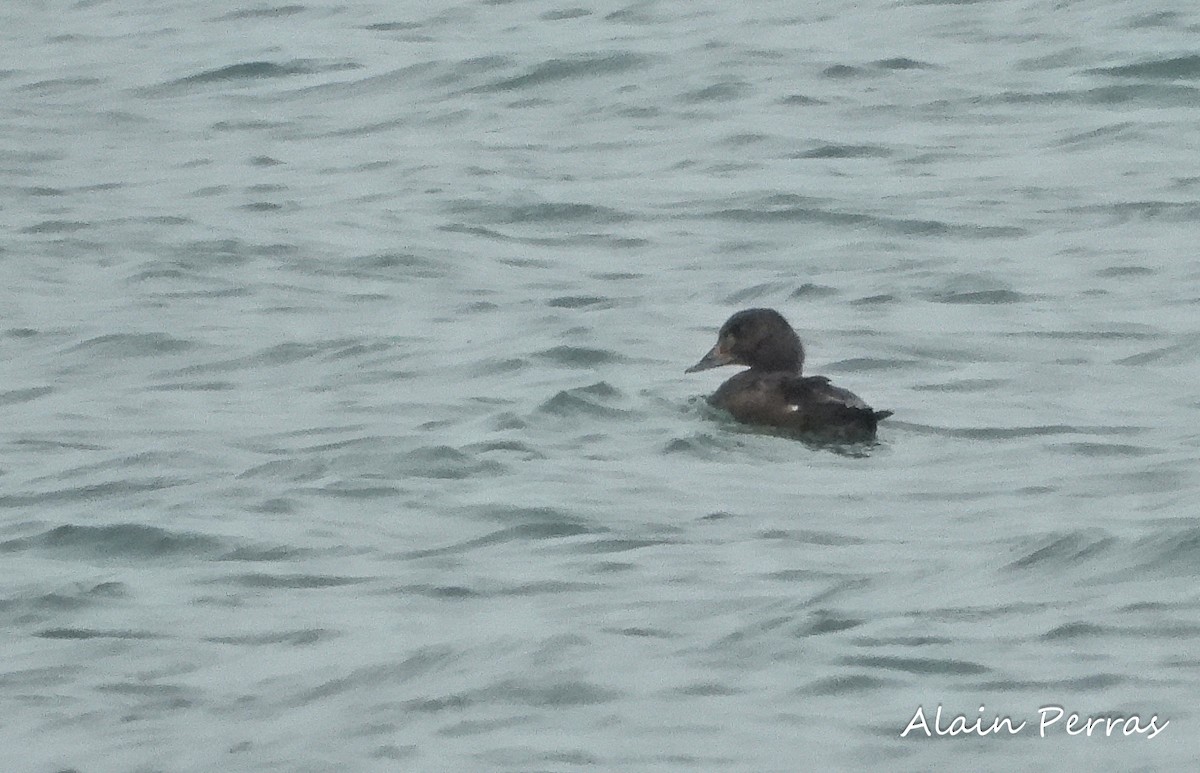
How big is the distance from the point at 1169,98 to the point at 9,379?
813 centimetres

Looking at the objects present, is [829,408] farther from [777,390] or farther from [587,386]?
[587,386]

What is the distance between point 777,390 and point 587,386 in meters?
0.92

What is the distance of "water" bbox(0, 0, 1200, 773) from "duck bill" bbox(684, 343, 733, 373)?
190mm

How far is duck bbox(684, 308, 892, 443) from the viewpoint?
10.5m

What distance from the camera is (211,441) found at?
1086 cm

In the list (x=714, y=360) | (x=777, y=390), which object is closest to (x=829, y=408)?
(x=777, y=390)

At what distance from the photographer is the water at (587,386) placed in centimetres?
749

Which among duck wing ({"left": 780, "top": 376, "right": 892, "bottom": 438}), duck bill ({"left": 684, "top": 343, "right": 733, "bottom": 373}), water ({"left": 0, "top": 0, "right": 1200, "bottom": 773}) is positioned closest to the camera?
water ({"left": 0, "top": 0, "right": 1200, "bottom": 773})

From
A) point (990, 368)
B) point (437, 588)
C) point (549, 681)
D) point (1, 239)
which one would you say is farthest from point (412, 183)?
point (549, 681)

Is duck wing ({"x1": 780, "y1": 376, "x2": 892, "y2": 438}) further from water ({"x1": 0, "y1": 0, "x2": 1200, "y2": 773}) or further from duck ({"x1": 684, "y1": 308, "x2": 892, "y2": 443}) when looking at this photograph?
water ({"x1": 0, "y1": 0, "x2": 1200, "y2": 773})

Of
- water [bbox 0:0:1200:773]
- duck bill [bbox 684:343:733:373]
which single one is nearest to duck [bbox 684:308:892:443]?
duck bill [bbox 684:343:733:373]

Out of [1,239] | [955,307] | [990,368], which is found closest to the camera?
[990,368]

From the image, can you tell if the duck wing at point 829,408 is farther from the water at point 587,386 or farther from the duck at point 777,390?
the water at point 587,386

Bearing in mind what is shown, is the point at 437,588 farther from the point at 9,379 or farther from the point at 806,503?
the point at 9,379
